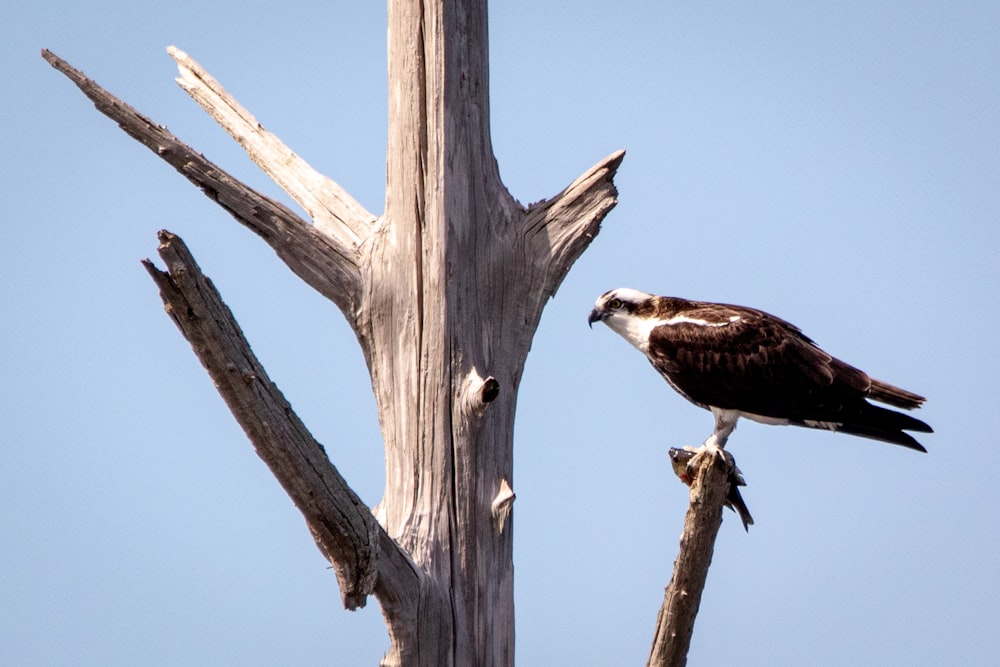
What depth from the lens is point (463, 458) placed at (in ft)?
20.8

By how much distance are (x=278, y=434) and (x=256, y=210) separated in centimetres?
197

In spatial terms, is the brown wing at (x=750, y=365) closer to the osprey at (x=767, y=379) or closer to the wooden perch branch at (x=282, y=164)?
the osprey at (x=767, y=379)

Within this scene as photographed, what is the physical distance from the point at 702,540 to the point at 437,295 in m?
2.01

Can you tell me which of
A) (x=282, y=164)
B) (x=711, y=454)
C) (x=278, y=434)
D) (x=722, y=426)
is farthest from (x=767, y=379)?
(x=278, y=434)

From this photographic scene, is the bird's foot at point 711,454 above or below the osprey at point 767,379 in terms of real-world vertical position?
below

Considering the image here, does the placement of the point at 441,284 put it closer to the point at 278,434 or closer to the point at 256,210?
the point at 256,210

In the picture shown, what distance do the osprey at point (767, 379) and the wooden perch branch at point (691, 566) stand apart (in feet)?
5.51

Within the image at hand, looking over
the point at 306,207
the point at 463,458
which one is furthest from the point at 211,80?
the point at 463,458

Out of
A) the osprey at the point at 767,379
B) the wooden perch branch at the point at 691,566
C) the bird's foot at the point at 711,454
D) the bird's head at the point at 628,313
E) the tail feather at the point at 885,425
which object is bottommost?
the wooden perch branch at the point at 691,566

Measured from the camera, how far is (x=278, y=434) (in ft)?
15.9

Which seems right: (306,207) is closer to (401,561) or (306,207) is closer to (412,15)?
(412,15)

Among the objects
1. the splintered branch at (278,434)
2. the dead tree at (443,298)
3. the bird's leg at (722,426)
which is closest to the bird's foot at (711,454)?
the bird's leg at (722,426)

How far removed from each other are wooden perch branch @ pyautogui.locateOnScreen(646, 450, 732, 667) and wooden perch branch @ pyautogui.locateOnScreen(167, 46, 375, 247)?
252cm

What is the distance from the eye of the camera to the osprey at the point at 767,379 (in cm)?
747
